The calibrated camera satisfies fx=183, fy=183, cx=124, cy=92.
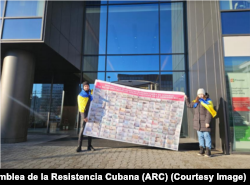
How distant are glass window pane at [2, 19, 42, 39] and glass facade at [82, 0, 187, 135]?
369 cm

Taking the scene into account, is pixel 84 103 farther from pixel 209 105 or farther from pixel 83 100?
pixel 209 105

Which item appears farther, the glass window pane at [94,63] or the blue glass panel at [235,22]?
the glass window pane at [94,63]

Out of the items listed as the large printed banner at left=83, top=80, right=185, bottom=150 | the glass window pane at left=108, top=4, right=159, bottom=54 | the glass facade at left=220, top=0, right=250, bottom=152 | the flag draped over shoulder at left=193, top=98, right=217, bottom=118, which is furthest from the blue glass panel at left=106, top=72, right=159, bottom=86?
the flag draped over shoulder at left=193, top=98, right=217, bottom=118

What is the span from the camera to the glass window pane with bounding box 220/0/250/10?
5.86m

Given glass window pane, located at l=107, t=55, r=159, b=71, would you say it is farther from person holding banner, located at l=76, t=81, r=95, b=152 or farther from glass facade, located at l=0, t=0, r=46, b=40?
person holding banner, located at l=76, t=81, r=95, b=152

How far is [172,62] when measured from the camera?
33.2 ft

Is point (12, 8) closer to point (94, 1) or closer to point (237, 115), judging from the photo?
point (94, 1)

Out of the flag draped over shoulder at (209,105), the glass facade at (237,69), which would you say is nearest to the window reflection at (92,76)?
the flag draped over shoulder at (209,105)

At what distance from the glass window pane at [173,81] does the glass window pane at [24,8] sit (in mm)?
6563

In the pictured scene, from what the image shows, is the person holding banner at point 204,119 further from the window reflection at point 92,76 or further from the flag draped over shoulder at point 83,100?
the window reflection at point 92,76

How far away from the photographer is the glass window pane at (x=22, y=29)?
6891 mm

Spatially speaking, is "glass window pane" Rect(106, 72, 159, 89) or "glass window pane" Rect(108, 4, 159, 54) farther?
"glass window pane" Rect(108, 4, 159, 54)

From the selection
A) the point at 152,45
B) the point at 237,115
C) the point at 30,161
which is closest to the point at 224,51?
the point at 237,115

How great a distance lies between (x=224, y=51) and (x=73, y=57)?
6855 millimetres
